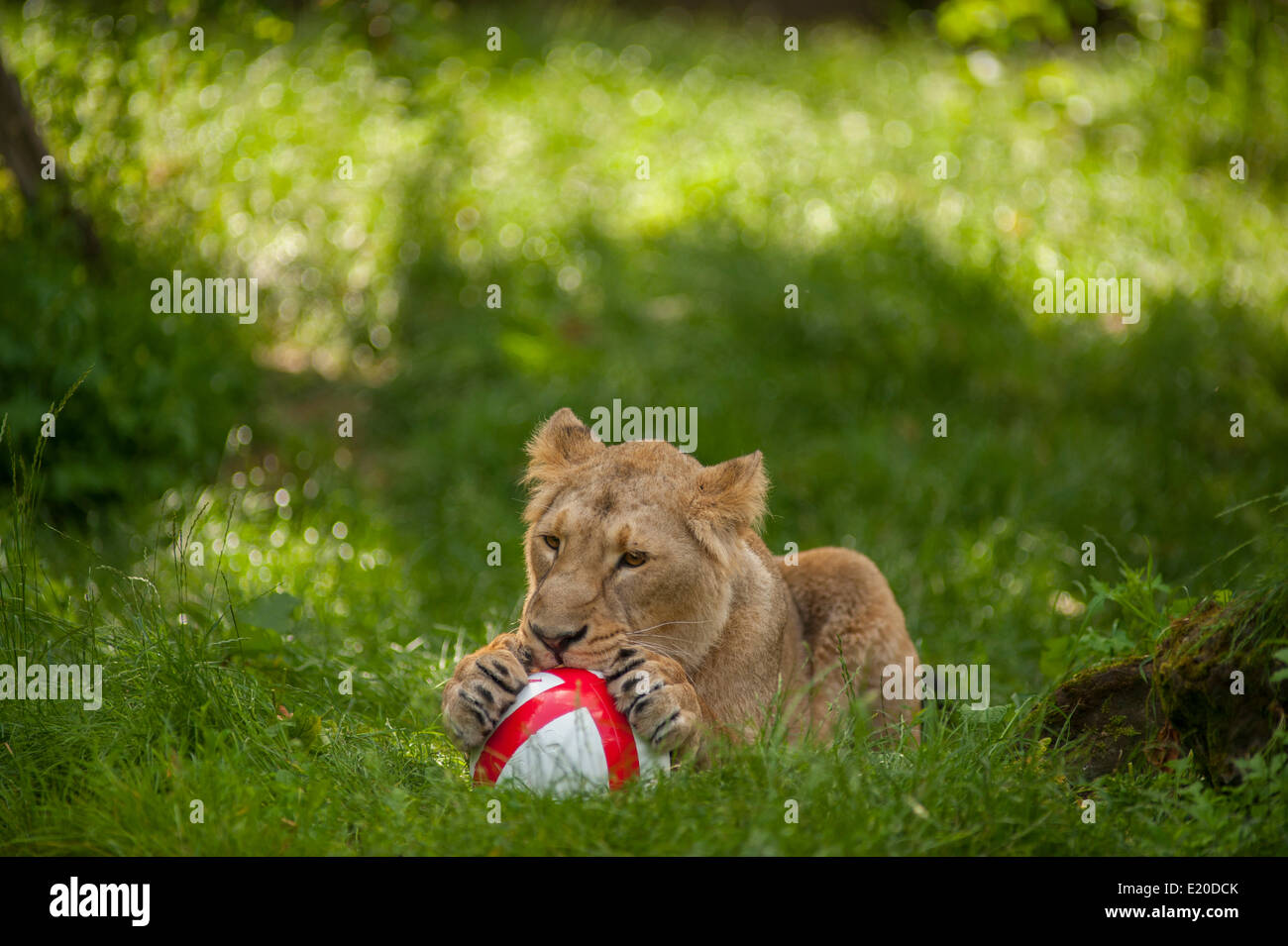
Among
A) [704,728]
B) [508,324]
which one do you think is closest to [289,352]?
[508,324]

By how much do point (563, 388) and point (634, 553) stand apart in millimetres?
4642

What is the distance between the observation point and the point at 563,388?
29.6 feet

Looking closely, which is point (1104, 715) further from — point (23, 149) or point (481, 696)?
point (23, 149)

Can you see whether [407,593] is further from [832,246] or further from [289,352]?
[832,246]

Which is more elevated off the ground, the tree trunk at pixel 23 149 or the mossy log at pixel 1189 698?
the tree trunk at pixel 23 149

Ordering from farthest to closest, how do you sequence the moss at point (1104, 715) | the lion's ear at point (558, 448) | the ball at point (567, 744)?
the lion's ear at point (558, 448) → the moss at point (1104, 715) → the ball at point (567, 744)

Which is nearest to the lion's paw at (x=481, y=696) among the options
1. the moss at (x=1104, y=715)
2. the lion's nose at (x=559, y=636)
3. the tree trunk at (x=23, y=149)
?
the lion's nose at (x=559, y=636)

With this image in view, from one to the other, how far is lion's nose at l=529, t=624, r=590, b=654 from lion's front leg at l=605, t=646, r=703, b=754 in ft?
0.48

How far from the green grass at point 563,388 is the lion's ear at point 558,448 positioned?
3.67 ft

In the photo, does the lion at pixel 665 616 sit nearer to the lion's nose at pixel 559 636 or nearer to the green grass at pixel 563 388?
the lion's nose at pixel 559 636

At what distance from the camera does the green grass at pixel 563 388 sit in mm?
4211

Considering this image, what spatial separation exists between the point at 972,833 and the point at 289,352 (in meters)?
6.98

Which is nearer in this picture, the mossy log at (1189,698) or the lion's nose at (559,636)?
the mossy log at (1189,698)

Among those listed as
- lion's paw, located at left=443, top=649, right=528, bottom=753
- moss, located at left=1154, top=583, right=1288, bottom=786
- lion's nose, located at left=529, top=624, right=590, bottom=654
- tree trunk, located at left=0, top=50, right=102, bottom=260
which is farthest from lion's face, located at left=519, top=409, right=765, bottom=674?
tree trunk, located at left=0, top=50, right=102, bottom=260
